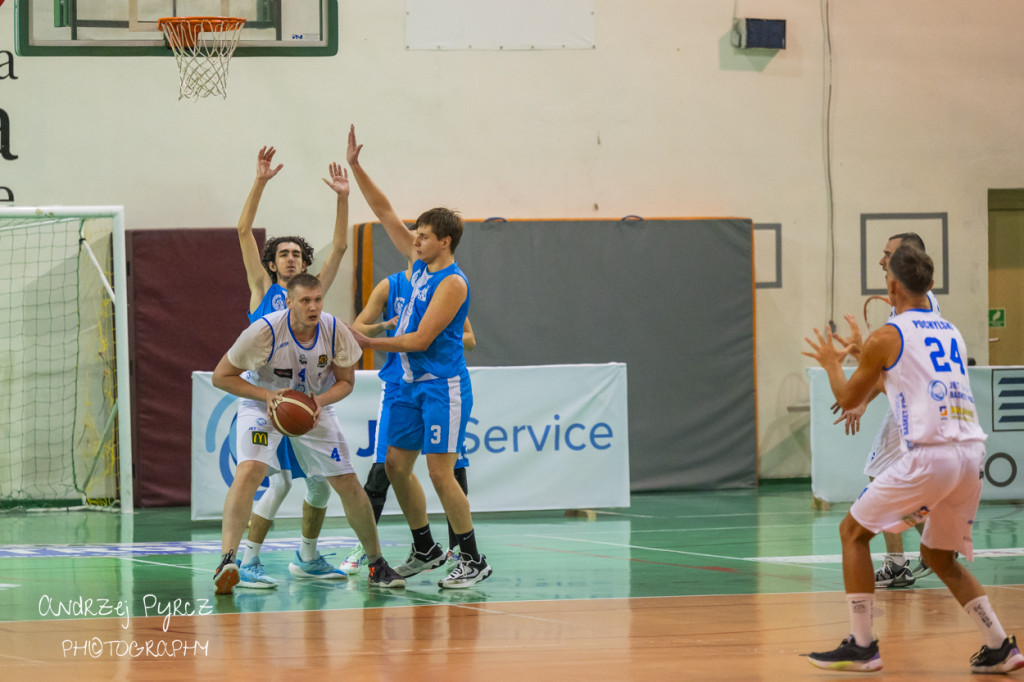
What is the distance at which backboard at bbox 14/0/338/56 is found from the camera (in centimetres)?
977

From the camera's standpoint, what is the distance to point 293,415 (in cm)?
651

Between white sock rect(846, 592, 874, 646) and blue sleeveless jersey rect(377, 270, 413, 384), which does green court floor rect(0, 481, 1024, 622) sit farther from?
white sock rect(846, 592, 874, 646)

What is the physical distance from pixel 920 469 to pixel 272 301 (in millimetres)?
3976

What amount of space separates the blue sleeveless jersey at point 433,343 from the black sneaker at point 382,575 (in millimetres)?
1062

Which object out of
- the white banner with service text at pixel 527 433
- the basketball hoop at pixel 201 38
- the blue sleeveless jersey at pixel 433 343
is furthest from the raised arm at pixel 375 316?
the basketball hoop at pixel 201 38

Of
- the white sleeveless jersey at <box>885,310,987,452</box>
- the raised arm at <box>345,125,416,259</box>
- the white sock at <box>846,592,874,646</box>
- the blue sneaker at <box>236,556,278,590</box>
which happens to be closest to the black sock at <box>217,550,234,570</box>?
the blue sneaker at <box>236,556,278,590</box>

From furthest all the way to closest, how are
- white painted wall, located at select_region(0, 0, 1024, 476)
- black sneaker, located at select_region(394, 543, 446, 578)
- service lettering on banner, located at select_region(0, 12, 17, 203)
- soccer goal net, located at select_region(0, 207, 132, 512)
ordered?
white painted wall, located at select_region(0, 0, 1024, 476) → service lettering on banner, located at select_region(0, 12, 17, 203) → soccer goal net, located at select_region(0, 207, 132, 512) → black sneaker, located at select_region(394, 543, 446, 578)

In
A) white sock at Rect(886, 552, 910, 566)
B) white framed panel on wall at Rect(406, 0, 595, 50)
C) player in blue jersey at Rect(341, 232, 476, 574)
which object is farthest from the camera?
white framed panel on wall at Rect(406, 0, 595, 50)

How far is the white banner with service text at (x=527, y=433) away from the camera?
10602mm

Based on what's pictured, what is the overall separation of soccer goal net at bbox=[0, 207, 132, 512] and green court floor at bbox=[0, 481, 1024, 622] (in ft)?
2.70

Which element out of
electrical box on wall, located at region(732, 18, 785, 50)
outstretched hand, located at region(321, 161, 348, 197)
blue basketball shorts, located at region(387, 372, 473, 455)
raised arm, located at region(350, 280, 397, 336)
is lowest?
blue basketball shorts, located at region(387, 372, 473, 455)

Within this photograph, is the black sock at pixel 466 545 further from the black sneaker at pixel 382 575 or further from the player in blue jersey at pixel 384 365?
the black sneaker at pixel 382 575

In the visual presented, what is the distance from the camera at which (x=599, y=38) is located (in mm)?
13680

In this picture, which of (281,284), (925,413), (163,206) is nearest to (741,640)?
(925,413)
